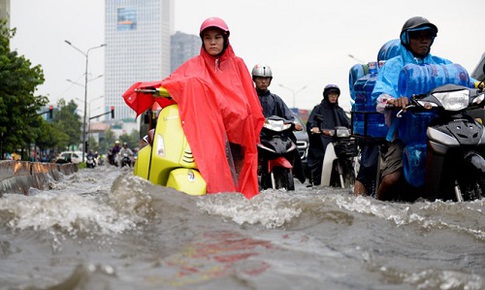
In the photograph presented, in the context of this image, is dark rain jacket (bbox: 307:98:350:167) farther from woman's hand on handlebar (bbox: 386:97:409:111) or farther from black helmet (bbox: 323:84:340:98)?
woman's hand on handlebar (bbox: 386:97:409:111)

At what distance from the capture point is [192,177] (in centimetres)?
598

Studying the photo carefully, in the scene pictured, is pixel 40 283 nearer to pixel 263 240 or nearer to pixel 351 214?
pixel 263 240

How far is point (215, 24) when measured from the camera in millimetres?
6879

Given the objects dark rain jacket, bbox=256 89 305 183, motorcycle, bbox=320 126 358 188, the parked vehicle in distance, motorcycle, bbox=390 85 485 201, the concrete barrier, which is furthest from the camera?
the parked vehicle in distance

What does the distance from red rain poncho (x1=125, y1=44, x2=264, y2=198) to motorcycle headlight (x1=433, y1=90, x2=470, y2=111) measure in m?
1.79

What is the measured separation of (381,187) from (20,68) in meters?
33.1

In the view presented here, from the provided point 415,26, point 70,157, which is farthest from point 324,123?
point 70,157

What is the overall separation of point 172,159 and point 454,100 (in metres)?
2.21

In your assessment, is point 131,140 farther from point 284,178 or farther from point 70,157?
point 284,178

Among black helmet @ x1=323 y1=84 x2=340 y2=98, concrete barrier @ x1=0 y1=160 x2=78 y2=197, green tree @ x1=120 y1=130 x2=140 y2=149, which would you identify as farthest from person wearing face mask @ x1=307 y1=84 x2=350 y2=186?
green tree @ x1=120 y1=130 x2=140 y2=149

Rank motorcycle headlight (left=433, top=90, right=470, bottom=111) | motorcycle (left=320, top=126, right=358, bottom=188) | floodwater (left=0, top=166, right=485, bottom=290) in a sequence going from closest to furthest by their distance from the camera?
floodwater (left=0, top=166, right=485, bottom=290) < motorcycle headlight (left=433, top=90, right=470, bottom=111) < motorcycle (left=320, top=126, right=358, bottom=188)

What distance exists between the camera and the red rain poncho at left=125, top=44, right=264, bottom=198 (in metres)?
6.23

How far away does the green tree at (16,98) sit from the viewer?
36438mm

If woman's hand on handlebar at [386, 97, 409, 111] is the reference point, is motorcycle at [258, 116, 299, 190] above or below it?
below
